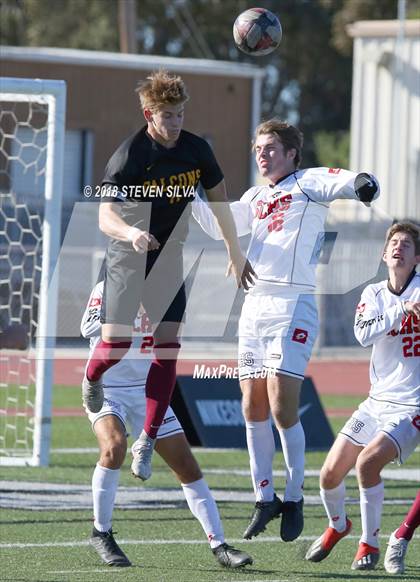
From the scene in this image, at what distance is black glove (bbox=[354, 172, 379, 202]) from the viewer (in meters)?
7.19

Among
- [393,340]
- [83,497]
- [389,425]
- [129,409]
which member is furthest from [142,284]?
[83,497]

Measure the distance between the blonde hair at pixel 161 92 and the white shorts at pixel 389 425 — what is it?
1959mm

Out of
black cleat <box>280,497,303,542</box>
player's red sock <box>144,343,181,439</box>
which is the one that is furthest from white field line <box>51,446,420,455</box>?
player's red sock <box>144,343,181,439</box>

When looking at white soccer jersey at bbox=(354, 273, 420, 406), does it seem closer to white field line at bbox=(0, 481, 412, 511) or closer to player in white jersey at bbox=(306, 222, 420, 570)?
player in white jersey at bbox=(306, 222, 420, 570)

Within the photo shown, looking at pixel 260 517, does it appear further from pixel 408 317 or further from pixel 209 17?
pixel 209 17

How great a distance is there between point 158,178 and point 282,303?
3.57 feet

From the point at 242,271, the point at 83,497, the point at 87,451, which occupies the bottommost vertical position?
the point at 87,451

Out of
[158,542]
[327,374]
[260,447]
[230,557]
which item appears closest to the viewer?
[230,557]

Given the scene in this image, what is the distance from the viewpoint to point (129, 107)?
29375 mm

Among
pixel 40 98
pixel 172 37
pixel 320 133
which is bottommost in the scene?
pixel 320 133

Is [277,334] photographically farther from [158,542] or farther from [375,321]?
[158,542]

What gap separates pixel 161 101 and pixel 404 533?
2662 mm

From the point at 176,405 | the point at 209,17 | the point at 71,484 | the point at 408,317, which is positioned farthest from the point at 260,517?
the point at 209,17

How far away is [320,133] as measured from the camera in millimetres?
52906
